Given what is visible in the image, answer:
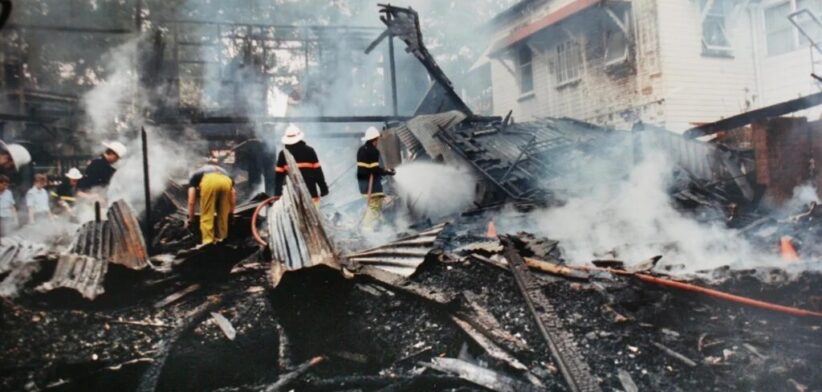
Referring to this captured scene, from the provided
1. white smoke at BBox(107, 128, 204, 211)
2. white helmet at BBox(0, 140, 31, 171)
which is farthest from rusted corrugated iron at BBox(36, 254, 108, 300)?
white helmet at BBox(0, 140, 31, 171)

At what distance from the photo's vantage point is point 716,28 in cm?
1350

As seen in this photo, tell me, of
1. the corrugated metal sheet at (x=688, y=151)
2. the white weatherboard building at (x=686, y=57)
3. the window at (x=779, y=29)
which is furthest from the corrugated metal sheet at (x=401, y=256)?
the window at (x=779, y=29)

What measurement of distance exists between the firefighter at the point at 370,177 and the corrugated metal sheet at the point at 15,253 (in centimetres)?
445

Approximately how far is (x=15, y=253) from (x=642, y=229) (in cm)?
773

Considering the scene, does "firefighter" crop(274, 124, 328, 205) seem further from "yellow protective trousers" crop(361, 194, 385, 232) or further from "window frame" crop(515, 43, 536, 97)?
"window frame" crop(515, 43, 536, 97)

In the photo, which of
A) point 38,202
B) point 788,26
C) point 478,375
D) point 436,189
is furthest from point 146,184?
point 788,26

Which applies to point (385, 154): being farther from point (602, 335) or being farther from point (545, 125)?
point (602, 335)

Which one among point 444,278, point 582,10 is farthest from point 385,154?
point 582,10

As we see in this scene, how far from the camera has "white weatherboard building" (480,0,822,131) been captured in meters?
12.7

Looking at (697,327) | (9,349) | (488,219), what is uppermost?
(488,219)

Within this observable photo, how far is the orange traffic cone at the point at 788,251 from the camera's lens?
5.06 m

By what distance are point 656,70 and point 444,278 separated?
1137cm

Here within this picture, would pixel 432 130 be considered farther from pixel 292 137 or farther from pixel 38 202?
pixel 38 202

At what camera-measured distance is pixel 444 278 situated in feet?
15.5
